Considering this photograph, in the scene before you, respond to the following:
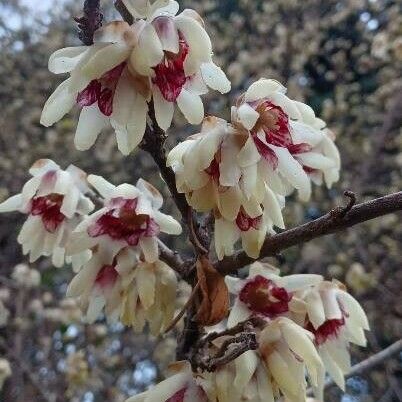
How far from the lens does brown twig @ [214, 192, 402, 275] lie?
29.1 inches

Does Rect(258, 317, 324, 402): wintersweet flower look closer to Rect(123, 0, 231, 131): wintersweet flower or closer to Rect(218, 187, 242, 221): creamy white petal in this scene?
Rect(218, 187, 242, 221): creamy white petal

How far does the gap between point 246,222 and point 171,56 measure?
0.21 metres

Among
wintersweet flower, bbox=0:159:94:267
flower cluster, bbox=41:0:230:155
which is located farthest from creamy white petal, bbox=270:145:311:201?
wintersweet flower, bbox=0:159:94:267

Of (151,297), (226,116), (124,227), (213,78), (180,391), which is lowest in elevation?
(180,391)

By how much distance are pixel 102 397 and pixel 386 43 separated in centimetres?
246

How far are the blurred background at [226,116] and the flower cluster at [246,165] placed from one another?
1463mm

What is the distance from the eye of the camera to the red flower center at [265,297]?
951mm

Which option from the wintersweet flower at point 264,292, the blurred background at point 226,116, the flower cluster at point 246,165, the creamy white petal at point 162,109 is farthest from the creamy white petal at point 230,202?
the blurred background at point 226,116

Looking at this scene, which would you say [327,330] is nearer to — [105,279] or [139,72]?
[105,279]

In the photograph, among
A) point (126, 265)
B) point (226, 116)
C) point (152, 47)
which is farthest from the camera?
point (226, 116)

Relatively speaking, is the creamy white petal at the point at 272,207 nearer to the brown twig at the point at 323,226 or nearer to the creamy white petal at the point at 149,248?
the brown twig at the point at 323,226

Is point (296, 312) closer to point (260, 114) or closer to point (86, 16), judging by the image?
point (260, 114)

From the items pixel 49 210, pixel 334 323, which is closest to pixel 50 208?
pixel 49 210

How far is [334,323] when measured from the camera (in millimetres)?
997
